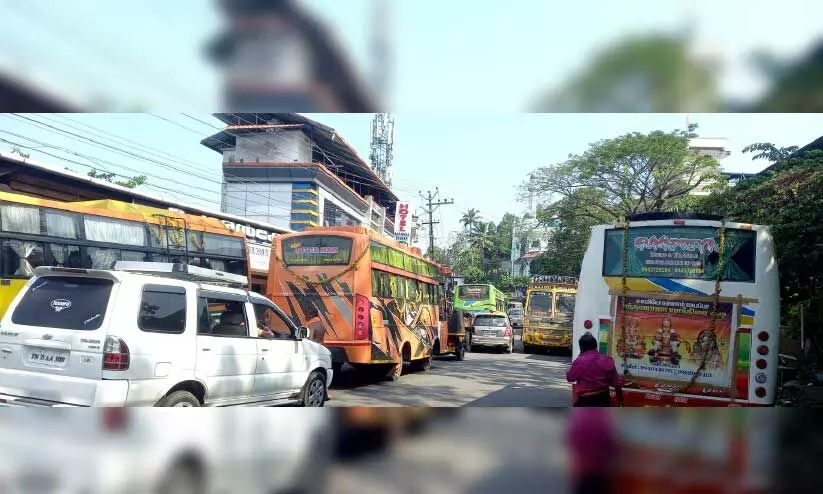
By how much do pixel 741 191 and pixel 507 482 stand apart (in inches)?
265

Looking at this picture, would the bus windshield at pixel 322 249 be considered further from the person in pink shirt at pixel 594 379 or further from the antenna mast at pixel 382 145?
the person in pink shirt at pixel 594 379

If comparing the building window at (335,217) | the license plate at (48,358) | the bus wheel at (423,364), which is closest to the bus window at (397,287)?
the building window at (335,217)

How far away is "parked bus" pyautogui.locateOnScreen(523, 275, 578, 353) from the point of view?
492 inches

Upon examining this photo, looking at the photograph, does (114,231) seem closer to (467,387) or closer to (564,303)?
(467,387)

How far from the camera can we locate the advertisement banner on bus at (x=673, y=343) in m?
6.17

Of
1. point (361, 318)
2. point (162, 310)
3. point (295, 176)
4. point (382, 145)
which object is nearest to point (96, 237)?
point (162, 310)

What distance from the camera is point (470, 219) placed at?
8.54 meters

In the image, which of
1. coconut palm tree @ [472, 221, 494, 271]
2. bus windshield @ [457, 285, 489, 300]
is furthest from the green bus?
coconut palm tree @ [472, 221, 494, 271]

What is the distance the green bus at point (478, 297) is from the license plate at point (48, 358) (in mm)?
10771

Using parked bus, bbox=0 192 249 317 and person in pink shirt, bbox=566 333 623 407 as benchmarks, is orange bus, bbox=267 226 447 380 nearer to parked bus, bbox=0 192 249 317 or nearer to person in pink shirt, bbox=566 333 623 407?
parked bus, bbox=0 192 249 317

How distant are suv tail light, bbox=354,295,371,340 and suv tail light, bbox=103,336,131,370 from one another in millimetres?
4050
